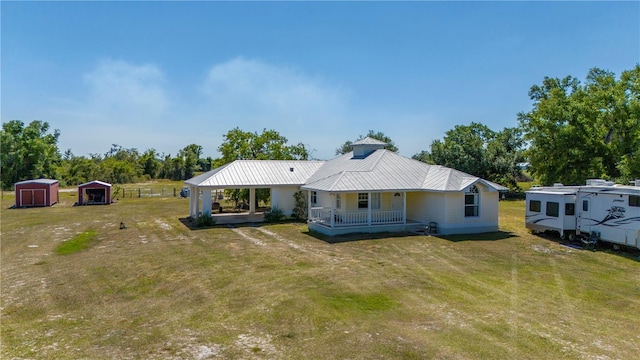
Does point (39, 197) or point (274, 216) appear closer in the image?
point (274, 216)

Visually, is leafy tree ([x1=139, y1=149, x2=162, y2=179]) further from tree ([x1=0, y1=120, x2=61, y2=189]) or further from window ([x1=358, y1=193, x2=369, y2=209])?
window ([x1=358, y1=193, x2=369, y2=209])

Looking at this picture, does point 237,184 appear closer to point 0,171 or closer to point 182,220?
point 182,220

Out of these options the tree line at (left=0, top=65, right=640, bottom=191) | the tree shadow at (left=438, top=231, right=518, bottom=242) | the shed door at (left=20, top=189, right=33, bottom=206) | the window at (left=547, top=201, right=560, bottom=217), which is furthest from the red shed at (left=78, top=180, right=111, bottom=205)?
the window at (left=547, top=201, right=560, bottom=217)

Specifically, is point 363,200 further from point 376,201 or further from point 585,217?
point 585,217

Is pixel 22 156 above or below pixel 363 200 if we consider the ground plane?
above

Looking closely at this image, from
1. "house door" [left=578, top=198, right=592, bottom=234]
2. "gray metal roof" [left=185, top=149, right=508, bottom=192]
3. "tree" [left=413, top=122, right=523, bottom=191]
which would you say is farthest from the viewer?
"tree" [left=413, top=122, right=523, bottom=191]

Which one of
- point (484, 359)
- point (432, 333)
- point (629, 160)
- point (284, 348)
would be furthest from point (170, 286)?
point (629, 160)

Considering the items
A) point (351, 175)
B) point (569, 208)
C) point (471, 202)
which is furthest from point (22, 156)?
point (569, 208)

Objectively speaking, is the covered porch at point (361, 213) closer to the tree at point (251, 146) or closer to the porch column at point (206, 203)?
the porch column at point (206, 203)
